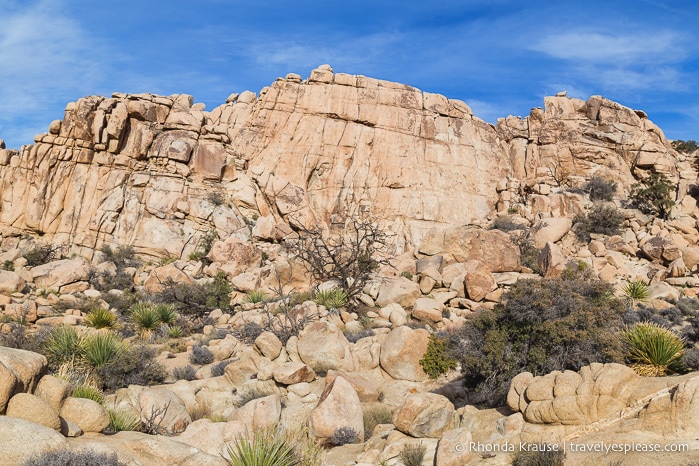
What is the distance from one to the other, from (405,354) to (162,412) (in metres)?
6.66

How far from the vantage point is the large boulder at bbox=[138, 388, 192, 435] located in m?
9.40

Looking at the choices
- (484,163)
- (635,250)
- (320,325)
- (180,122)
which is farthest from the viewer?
(484,163)

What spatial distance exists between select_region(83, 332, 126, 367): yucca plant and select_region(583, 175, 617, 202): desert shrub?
118 ft

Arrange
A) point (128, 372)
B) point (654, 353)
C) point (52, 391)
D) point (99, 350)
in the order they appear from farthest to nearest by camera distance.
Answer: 1. point (128, 372)
2. point (99, 350)
3. point (654, 353)
4. point (52, 391)

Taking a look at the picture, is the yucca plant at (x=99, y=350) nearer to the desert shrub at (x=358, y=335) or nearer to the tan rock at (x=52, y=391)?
the desert shrub at (x=358, y=335)

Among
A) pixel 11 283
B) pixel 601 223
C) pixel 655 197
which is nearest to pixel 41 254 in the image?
pixel 11 283

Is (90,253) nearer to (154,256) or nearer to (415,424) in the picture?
→ (154,256)

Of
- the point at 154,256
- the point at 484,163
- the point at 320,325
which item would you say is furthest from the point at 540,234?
the point at 154,256

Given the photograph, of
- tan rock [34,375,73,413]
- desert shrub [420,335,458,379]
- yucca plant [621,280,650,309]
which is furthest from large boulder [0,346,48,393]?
yucca plant [621,280,650,309]

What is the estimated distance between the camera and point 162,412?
384 inches

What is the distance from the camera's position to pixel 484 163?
43469mm

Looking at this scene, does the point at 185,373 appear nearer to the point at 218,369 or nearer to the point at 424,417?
the point at 218,369

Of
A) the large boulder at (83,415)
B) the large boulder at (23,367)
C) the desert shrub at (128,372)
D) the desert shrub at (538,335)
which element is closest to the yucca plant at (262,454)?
the large boulder at (83,415)

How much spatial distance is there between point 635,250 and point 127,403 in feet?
94.5
